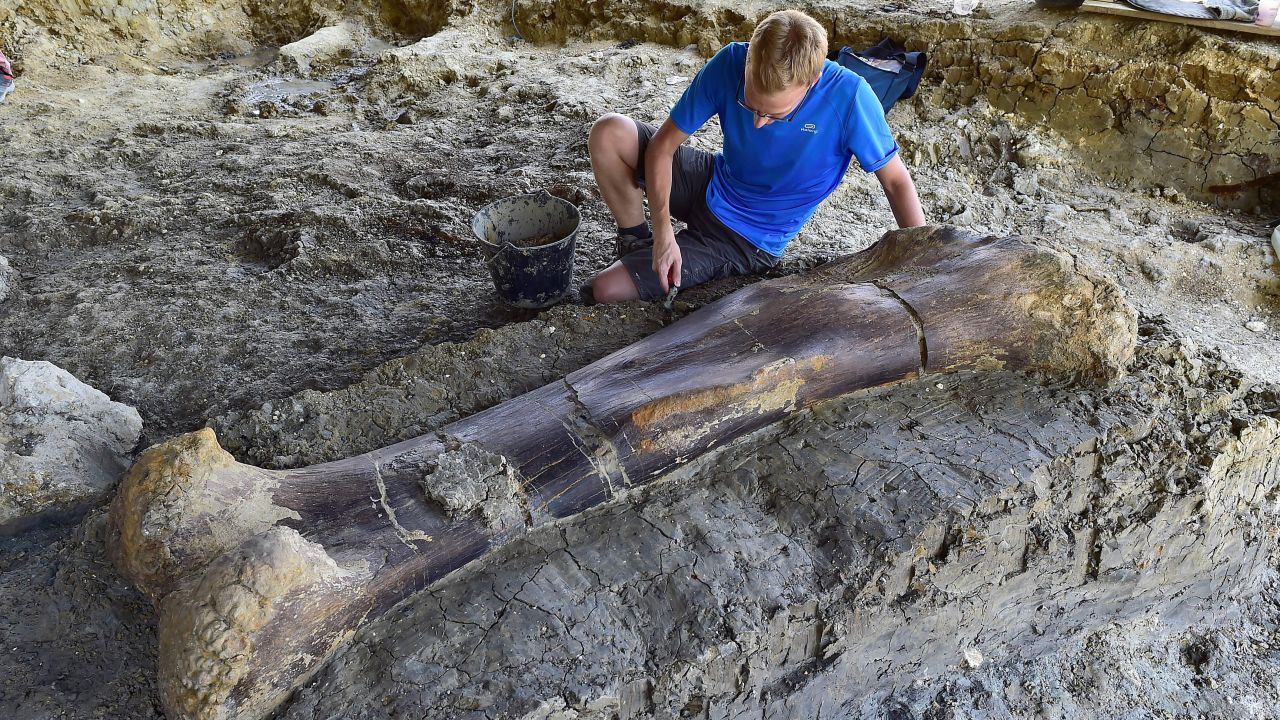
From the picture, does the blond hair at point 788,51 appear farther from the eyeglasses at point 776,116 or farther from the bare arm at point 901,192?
the bare arm at point 901,192

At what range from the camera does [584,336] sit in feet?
7.91

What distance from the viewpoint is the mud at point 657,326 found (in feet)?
5.33

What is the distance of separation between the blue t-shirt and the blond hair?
0.23 meters

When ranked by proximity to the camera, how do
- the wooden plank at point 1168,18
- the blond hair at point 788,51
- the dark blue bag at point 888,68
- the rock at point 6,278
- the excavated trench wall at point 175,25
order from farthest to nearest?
the excavated trench wall at point 175,25, the dark blue bag at point 888,68, the wooden plank at point 1168,18, the rock at point 6,278, the blond hair at point 788,51

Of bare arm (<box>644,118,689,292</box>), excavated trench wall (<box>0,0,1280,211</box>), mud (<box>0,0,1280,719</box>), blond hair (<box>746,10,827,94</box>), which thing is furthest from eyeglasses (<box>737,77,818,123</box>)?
excavated trench wall (<box>0,0,1280,211</box>)

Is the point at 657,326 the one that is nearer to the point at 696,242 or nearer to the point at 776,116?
the point at 696,242

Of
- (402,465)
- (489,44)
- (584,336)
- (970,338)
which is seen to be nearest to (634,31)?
(489,44)

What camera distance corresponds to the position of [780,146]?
2.47 meters

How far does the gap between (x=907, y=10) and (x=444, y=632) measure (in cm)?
464

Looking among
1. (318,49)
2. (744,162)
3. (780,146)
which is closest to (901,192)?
(780,146)

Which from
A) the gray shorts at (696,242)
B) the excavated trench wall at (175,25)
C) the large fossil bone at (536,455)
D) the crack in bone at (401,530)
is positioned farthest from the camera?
the excavated trench wall at (175,25)

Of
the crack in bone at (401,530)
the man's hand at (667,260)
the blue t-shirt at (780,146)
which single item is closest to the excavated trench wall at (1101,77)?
the blue t-shirt at (780,146)

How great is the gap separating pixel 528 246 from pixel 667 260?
587 millimetres

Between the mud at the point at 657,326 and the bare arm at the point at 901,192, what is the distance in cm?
50
